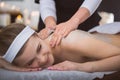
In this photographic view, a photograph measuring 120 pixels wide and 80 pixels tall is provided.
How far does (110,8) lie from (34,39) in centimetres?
24

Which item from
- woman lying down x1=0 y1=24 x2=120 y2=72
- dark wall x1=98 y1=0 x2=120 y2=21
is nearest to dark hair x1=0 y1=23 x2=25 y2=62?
woman lying down x1=0 y1=24 x2=120 y2=72

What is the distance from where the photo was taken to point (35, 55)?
503 mm

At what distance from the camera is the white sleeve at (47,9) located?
60cm

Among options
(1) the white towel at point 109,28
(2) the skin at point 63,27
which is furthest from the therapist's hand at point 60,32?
(1) the white towel at point 109,28

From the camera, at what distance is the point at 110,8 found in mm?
667

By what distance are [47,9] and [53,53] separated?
4.8 inches

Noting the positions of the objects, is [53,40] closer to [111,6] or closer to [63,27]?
[63,27]

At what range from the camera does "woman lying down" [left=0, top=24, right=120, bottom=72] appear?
0.49 m

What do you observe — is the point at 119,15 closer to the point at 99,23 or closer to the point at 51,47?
the point at 99,23

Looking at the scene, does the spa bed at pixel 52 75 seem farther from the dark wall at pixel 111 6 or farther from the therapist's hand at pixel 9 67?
the dark wall at pixel 111 6

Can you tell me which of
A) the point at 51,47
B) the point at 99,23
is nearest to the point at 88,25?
the point at 99,23

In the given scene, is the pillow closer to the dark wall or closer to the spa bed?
the spa bed

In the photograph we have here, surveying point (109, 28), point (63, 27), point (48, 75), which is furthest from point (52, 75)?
point (109, 28)

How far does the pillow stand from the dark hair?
40mm
